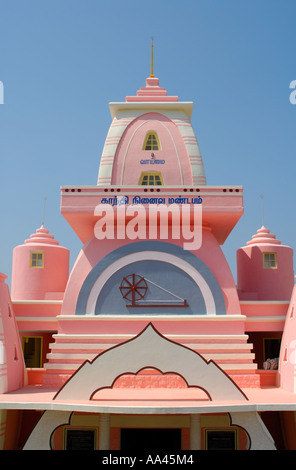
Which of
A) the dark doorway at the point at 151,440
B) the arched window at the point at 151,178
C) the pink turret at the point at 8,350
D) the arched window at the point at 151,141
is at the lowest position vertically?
the dark doorway at the point at 151,440

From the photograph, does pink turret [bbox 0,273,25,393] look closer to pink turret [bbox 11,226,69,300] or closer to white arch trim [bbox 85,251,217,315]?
white arch trim [bbox 85,251,217,315]

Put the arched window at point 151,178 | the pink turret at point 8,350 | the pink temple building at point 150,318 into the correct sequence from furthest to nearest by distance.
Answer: the arched window at point 151,178, the pink turret at point 8,350, the pink temple building at point 150,318

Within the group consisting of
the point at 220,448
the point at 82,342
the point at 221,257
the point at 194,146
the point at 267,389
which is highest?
the point at 194,146

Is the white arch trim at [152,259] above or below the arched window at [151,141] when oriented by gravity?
below

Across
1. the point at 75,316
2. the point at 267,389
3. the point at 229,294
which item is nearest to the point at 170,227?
the point at 229,294

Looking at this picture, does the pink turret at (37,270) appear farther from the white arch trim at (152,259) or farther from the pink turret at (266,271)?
the pink turret at (266,271)

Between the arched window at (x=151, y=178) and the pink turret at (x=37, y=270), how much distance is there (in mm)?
4732

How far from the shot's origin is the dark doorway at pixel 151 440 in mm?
13516

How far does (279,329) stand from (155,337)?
5890 mm

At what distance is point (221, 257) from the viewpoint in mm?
16125

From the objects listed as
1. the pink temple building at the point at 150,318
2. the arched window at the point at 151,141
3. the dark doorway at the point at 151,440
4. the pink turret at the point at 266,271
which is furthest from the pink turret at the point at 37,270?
the pink turret at the point at 266,271

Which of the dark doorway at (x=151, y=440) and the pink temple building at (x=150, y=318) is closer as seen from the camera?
the pink temple building at (x=150, y=318)

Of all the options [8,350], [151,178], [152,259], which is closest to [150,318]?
[152,259]
